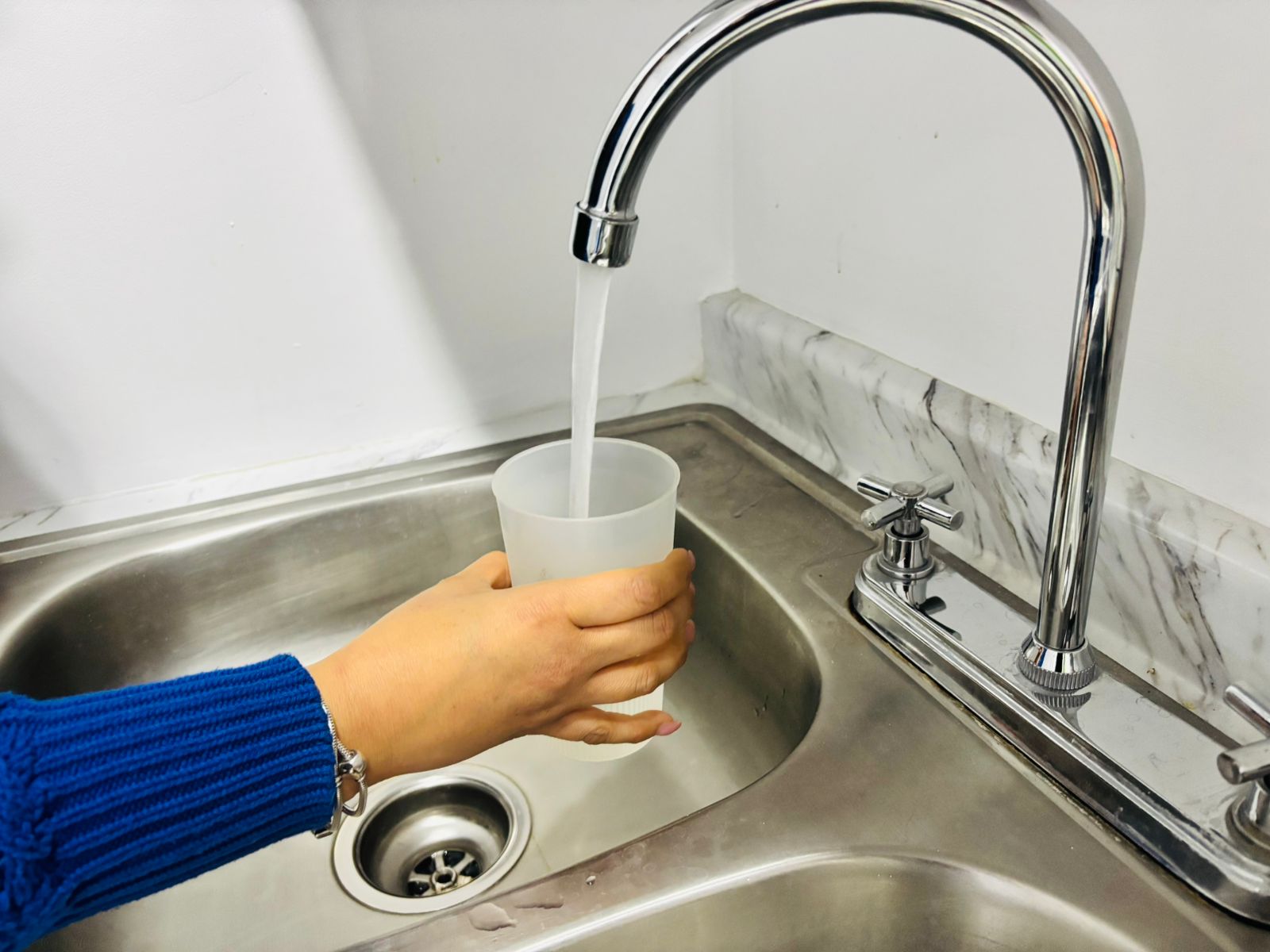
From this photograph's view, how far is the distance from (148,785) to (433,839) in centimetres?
29

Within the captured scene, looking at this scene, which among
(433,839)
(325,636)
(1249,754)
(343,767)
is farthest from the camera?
(325,636)

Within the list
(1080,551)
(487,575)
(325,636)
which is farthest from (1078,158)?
(325,636)

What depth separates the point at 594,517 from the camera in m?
0.50

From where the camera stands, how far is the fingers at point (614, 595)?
459 millimetres

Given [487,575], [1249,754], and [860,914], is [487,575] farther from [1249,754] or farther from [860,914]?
[1249,754]

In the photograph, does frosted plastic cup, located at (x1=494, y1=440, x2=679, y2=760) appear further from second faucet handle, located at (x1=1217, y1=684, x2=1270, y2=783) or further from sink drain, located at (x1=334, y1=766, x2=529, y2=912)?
second faucet handle, located at (x1=1217, y1=684, x2=1270, y2=783)

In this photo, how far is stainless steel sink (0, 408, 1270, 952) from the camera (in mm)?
382

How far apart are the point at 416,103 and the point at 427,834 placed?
546 millimetres

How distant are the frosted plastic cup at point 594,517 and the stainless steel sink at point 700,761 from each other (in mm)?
98

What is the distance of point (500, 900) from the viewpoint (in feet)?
1.26

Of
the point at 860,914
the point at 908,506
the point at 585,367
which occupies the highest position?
the point at 585,367

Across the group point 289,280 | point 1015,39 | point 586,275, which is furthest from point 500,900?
point 289,280

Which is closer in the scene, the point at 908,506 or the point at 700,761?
the point at 908,506

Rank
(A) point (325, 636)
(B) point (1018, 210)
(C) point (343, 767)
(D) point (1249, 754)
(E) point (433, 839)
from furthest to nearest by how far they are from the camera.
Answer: (A) point (325, 636) < (E) point (433, 839) < (B) point (1018, 210) < (C) point (343, 767) < (D) point (1249, 754)
